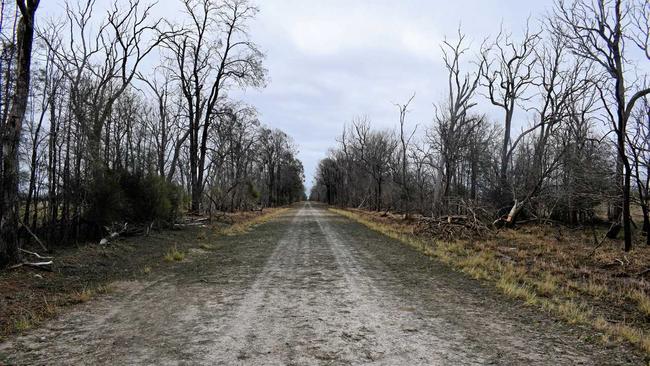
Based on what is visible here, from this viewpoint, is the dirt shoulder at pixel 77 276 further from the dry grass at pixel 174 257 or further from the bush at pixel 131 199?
the bush at pixel 131 199

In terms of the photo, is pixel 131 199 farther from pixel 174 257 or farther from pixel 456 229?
pixel 456 229

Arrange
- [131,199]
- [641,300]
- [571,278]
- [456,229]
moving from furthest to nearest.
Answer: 1. [456,229]
2. [131,199]
3. [571,278]
4. [641,300]

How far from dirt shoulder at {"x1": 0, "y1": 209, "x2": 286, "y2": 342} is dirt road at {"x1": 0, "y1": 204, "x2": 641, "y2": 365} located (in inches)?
12.9

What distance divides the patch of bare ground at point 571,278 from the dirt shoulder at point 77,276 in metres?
7.04

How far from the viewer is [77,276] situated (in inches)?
343

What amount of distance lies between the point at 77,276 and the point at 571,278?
419 inches

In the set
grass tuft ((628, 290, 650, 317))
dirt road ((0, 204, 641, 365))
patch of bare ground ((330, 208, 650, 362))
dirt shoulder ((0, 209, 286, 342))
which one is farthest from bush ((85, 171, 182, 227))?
grass tuft ((628, 290, 650, 317))

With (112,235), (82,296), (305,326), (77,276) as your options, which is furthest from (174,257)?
(305,326)

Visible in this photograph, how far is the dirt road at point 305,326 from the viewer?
4.49 metres

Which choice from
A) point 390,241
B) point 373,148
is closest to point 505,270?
point 390,241

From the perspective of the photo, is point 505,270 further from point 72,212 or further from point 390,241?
point 72,212

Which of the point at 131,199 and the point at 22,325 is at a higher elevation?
the point at 131,199

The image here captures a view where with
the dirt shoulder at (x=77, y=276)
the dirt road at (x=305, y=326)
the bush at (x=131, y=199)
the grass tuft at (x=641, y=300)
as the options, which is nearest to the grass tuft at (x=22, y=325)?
the dirt shoulder at (x=77, y=276)

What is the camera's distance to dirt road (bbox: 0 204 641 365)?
4.49m
